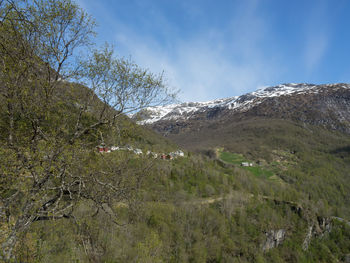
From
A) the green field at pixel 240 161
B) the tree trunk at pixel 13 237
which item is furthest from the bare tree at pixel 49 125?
the green field at pixel 240 161

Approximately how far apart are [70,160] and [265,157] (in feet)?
447

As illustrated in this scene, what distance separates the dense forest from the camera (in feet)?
15.7

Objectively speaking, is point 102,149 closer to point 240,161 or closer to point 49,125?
point 49,125

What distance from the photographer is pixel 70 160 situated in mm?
4875

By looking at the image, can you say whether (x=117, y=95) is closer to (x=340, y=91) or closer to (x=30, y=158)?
(x=30, y=158)

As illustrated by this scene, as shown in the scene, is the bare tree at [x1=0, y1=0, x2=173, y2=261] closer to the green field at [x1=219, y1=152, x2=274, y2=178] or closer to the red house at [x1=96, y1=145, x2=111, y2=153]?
the red house at [x1=96, y1=145, x2=111, y2=153]

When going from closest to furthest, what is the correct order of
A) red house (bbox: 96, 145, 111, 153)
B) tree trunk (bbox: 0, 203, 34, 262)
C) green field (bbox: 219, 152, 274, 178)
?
tree trunk (bbox: 0, 203, 34, 262) → red house (bbox: 96, 145, 111, 153) → green field (bbox: 219, 152, 274, 178)

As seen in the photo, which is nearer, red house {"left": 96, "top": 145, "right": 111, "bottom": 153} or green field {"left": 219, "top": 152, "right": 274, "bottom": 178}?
red house {"left": 96, "top": 145, "right": 111, "bottom": 153}

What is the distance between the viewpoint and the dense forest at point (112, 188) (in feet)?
15.7

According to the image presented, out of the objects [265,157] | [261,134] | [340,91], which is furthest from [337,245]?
[340,91]

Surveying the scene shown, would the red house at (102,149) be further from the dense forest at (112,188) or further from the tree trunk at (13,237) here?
the tree trunk at (13,237)

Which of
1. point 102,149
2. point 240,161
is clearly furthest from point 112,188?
point 240,161

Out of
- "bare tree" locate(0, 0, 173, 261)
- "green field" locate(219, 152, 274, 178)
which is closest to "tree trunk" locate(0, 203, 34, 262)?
"bare tree" locate(0, 0, 173, 261)

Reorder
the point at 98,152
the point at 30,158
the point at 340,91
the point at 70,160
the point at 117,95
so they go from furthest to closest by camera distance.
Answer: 1. the point at 340,91
2. the point at 117,95
3. the point at 98,152
4. the point at 70,160
5. the point at 30,158
